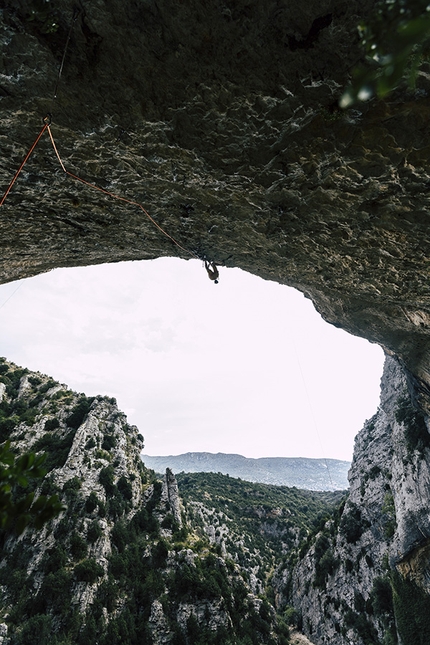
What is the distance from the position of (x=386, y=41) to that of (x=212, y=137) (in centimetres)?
494

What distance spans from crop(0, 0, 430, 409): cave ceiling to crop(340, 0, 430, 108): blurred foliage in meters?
3.59

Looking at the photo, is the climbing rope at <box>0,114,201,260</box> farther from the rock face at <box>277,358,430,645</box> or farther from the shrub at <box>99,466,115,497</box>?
the shrub at <box>99,466,115,497</box>

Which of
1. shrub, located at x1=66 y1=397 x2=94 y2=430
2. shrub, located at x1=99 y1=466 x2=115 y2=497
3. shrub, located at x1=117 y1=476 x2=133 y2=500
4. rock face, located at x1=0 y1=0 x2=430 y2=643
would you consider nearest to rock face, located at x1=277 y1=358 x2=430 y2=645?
rock face, located at x1=0 y1=0 x2=430 y2=643

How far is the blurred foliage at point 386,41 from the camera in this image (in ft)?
5.36

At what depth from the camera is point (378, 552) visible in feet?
112

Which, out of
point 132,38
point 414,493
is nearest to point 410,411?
point 414,493

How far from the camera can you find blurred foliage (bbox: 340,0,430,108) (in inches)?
64.3

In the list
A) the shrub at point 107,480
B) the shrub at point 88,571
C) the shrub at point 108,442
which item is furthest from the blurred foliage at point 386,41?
the shrub at point 108,442

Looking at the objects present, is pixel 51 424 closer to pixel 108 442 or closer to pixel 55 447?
pixel 55 447

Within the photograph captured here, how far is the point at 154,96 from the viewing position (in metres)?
5.74

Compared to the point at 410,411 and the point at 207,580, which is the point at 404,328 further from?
the point at 207,580

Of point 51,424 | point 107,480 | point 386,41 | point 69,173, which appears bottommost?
point 107,480

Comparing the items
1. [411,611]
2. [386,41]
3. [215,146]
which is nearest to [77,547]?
[411,611]

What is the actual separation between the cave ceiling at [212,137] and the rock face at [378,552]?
23.2m
